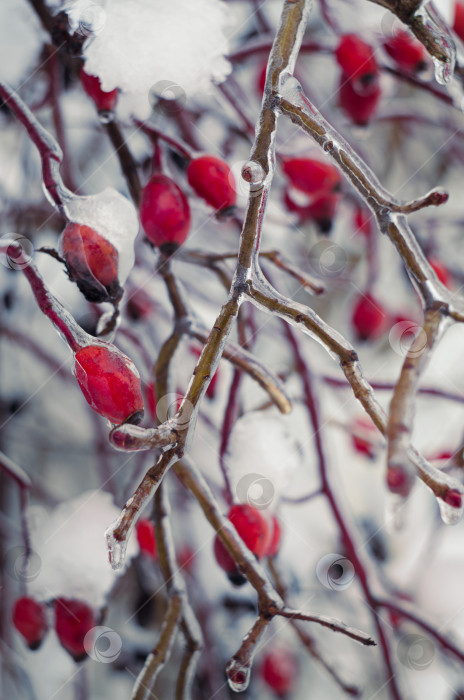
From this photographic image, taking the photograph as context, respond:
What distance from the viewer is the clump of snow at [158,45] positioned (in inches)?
18.3

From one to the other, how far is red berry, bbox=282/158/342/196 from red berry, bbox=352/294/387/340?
0.91ft

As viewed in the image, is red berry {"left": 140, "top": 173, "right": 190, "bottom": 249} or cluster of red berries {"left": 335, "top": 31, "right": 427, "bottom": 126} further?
cluster of red berries {"left": 335, "top": 31, "right": 427, "bottom": 126}

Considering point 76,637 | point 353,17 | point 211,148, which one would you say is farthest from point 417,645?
point 353,17

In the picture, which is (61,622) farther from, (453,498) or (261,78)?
(261,78)

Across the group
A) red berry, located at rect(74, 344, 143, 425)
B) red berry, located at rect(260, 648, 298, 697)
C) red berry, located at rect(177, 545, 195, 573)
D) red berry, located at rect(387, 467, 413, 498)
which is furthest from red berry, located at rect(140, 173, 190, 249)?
red berry, located at rect(260, 648, 298, 697)

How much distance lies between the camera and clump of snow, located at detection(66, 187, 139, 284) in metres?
0.41

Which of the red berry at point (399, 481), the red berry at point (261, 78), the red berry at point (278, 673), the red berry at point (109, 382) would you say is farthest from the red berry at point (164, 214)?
the red berry at point (278, 673)

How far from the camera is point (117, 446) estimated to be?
0.27m

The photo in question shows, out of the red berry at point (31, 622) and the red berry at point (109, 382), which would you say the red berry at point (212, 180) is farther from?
the red berry at point (31, 622)

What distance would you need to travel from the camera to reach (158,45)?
0.49 metres

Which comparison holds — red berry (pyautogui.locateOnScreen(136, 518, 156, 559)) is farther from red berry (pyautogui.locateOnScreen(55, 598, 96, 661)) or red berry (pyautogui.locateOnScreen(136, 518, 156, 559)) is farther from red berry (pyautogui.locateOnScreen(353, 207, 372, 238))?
red berry (pyautogui.locateOnScreen(353, 207, 372, 238))

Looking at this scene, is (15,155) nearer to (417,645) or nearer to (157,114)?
(157,114)

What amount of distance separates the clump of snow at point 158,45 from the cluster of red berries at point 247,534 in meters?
0.32

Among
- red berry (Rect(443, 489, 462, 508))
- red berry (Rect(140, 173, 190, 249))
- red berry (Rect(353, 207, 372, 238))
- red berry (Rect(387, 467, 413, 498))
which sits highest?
red berry (Rect(353, 207, 372, 238))
